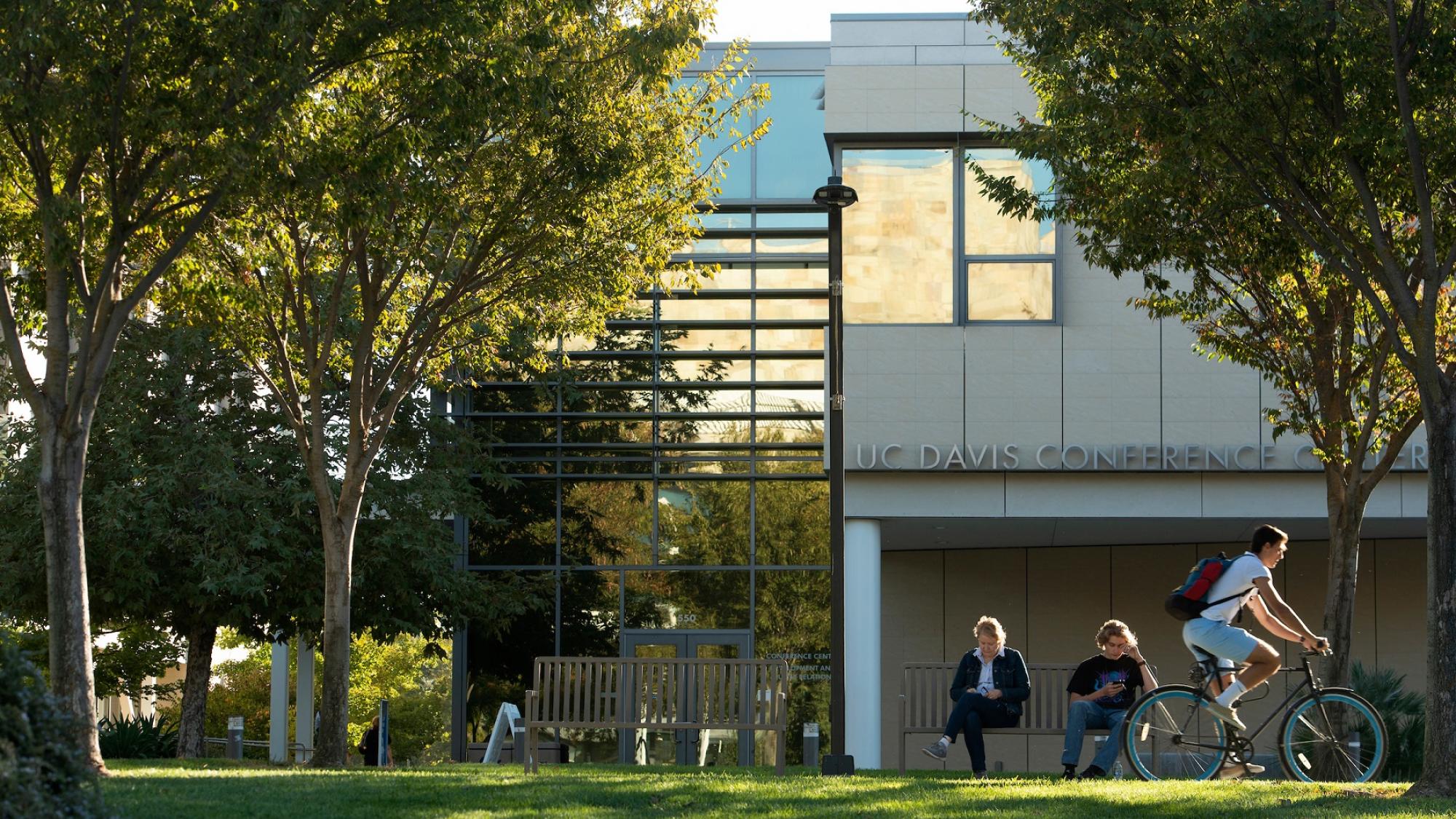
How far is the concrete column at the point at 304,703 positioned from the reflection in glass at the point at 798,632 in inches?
297

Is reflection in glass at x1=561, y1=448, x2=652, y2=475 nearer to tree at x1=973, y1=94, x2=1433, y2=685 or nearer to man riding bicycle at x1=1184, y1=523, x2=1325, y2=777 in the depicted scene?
tree at x1=973, y1=94, x2=1433, y2=685

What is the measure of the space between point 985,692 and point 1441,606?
363 centimetres

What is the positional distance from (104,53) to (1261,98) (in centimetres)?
784

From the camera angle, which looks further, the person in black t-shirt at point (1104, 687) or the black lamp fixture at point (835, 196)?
the black lamp fixture at point (835, 196)

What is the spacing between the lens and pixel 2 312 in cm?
1058

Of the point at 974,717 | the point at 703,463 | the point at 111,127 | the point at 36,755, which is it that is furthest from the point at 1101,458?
the point at 36,755

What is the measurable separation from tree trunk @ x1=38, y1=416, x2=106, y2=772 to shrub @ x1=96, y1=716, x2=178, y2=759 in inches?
390

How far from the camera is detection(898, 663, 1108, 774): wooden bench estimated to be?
1299 cm

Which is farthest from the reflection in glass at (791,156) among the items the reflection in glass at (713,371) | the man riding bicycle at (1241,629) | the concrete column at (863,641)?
the man riding bicycle at (1241,629)

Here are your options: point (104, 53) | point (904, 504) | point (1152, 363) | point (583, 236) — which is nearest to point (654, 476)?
point (904, 504)

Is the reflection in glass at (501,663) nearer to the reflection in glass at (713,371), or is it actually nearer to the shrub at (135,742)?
the reflection in glass at (713,371)

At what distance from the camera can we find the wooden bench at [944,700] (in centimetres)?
1299

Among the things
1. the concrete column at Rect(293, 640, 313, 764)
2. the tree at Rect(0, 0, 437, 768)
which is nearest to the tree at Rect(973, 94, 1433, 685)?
the tree at Rect(0, 0, 437, 768)

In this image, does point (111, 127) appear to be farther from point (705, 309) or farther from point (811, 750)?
point (705, 309)
